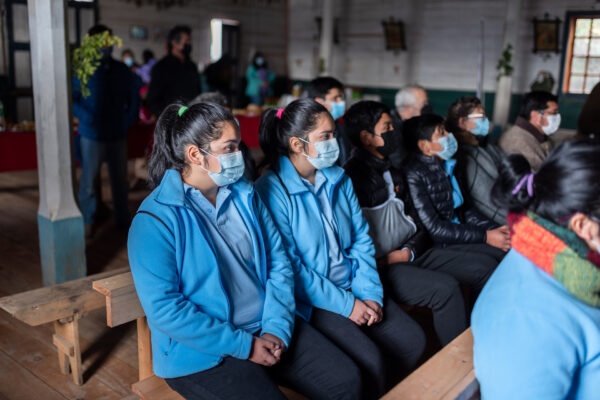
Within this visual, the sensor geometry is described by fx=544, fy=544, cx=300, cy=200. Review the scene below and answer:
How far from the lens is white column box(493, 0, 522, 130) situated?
25.8ft

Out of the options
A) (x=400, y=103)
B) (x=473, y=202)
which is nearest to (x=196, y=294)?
(x=473, y=202)

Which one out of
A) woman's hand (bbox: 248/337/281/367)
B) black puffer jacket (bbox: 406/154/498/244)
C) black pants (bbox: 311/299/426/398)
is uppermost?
black puffer jacket (bbox: 406/154/498/244)

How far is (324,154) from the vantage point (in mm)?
2244

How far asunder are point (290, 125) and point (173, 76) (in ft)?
9.29

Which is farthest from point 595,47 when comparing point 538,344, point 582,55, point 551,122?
point 538,344

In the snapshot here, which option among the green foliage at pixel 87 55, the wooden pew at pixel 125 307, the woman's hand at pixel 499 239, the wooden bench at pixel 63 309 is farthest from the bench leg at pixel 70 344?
the woman's hand at pixel 499 239

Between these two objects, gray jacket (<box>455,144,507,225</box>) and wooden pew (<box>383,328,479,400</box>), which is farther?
gray jacket (<box>455,144,507,225</box>)

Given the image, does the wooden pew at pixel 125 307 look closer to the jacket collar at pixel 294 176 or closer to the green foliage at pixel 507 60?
the jacket collar at pixel 294 176

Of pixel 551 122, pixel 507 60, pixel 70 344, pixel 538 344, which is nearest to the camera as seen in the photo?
pixel 538 344

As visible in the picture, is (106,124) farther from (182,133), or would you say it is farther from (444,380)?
(444,380)

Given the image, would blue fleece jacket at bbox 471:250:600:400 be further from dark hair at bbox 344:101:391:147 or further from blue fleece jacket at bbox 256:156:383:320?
dark hair at bbox 344:101:391:147

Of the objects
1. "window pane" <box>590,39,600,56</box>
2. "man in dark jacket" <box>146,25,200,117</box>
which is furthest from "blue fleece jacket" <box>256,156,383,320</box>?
"window pane" <box>590,39,600,56</box>

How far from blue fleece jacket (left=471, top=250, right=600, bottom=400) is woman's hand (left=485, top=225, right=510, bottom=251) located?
1.81 meters

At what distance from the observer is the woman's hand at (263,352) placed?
169 cm
